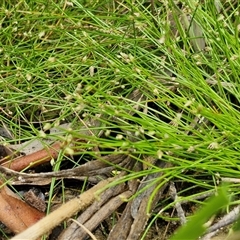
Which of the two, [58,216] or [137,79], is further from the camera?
[137,79]

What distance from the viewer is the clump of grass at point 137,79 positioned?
107 centimetres

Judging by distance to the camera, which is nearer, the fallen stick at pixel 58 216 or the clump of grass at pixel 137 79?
the fallen stick at pixel 58 216

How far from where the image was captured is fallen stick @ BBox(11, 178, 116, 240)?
35.4 inches

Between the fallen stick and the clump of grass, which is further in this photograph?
Answer: the clump of grass

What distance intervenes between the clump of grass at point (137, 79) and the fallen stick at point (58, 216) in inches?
5.0

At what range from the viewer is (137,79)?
49.7 inches

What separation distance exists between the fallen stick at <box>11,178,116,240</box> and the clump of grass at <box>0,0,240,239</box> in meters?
0.13

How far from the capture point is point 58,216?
3.30 ft

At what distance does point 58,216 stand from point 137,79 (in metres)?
0.44

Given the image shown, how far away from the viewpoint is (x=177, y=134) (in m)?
1.10

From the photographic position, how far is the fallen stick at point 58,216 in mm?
900

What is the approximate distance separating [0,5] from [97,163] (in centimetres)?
84

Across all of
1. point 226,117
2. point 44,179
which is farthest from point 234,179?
point 44,179

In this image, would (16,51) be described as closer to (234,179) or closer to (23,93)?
(23,93)
